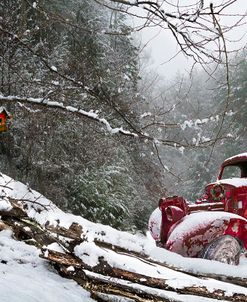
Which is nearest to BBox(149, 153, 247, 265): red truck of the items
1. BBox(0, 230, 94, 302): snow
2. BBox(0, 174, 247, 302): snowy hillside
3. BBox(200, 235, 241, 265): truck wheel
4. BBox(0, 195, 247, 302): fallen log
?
BBox(200, 235, 241, 265): truck wheel

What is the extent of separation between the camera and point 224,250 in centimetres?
509

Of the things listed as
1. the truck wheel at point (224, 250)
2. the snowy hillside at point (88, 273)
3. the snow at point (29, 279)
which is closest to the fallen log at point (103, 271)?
the snowy hillside at point (88, 273)

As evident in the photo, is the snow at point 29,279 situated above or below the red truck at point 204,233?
below

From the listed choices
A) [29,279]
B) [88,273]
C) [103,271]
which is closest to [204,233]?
[103,271]

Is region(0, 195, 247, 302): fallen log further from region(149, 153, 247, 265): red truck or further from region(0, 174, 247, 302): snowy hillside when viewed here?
region(149, 153, 247, 265): red truck

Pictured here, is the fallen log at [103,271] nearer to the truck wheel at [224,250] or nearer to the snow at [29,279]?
the snow at [29,279]

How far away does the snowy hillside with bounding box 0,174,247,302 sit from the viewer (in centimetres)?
309

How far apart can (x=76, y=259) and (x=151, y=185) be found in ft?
31.3

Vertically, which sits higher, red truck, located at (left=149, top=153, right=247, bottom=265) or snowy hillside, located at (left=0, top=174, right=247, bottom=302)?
red truck, located at (left=149, top=153, right=247, bottom=265)

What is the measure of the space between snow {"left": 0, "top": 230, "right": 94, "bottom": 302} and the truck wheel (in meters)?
2.25

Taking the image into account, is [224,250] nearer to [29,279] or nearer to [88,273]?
[88,273]

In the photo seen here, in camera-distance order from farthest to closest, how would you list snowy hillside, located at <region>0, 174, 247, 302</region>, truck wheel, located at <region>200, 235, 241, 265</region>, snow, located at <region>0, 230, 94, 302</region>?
truck wheel, located at <region>200, 235, 241, 265</region> < snowy hillside, located at <region>0, 174, 247, 302</region> < snow, located at <region>0, 230, 94, 302</region>

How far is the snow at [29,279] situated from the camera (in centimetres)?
284

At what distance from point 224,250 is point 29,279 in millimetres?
2747
